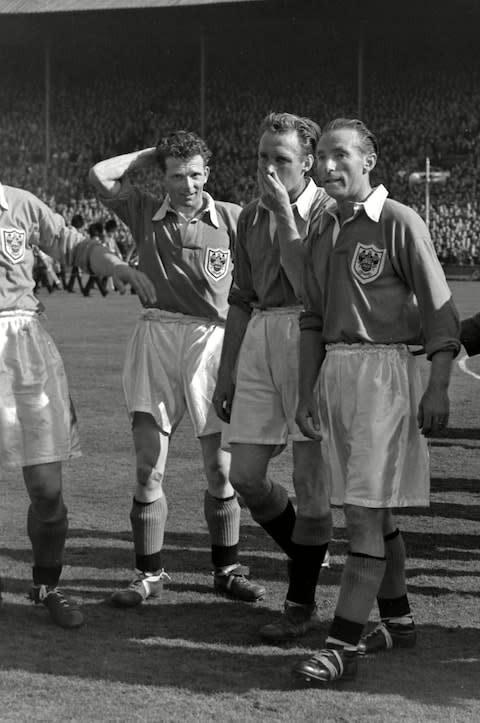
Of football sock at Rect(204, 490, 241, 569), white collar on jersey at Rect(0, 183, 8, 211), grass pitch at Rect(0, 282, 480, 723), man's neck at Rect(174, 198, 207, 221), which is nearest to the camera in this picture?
grass pitch at Rect(0, 282, 480, 723)

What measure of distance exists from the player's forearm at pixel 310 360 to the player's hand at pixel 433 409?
490 millimetres

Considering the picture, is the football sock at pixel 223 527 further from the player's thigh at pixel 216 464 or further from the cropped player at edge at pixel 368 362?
the cropped player at edge at pixel 368 362

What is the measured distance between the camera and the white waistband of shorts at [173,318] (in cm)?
565

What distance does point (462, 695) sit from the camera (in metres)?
4.30

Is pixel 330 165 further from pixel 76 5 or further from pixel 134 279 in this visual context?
pixel 76 5

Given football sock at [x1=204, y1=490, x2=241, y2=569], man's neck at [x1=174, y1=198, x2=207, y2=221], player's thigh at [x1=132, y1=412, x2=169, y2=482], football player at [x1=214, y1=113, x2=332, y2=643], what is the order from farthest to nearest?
football sock at [x1=204, y1=490, x2=241, y2=569] → man's neck at [x1=174, y1=198, x2=207, y2=221] → player's thigh at [x1=132, y1=412, x2=169, y2=482] → football player at [x1=214, y1=113, x2=332, y2=643]

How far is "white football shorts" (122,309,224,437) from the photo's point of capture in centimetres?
557

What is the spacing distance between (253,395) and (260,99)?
44.4 meters

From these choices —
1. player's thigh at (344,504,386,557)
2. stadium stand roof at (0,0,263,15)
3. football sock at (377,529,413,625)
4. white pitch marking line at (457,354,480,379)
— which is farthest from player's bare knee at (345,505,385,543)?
stadium stand roof at (0,0,263,15)

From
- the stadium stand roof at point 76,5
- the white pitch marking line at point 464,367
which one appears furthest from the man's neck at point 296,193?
the stadium stand roof at point 76,5

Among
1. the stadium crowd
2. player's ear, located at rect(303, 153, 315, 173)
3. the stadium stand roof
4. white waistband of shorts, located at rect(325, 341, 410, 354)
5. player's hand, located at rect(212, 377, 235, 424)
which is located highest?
the stadium stand roof

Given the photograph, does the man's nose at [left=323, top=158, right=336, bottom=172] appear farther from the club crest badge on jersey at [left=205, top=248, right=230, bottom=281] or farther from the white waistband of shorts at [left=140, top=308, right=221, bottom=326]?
the white waistband of shorts at [left=140, top=308, right=221, bottom=326]

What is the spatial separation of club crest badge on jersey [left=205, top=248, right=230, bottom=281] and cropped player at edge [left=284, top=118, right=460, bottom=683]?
1067 millimetres

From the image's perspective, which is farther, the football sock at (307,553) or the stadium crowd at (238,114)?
the stadium crowd at (238,114)
